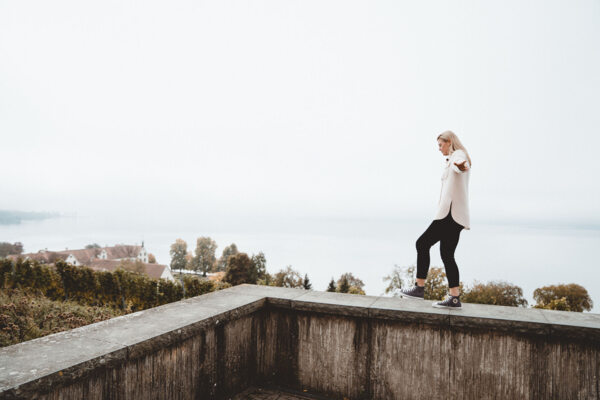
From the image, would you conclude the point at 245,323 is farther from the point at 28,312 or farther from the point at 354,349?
the point at 28,312

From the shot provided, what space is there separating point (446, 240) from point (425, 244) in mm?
212

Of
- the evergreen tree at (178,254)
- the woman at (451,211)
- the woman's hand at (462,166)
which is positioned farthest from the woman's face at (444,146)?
the evergreen tree at (178,254)

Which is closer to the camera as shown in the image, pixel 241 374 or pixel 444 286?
pixel 241 374

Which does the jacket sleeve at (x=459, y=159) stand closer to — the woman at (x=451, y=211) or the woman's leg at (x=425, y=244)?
the woman at (x=451, y=211)

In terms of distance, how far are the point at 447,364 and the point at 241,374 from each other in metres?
1.84

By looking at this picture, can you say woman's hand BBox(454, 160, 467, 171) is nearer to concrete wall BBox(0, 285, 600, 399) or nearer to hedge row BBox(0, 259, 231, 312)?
concrete wall BBox(0, 285, 600, 399)

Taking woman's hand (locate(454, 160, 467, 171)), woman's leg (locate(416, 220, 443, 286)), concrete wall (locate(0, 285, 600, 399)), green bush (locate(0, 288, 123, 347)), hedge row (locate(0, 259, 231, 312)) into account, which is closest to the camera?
concrete wall (locate(0, 285, 600, 399))

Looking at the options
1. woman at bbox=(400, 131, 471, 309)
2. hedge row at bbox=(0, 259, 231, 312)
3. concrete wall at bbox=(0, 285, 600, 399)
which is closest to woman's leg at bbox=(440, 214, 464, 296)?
woman at bbox=(400, 131, 471, 309)

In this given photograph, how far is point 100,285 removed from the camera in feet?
34.8

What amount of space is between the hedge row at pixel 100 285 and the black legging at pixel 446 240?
20.9 ft

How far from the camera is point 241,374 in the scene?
3.29 m

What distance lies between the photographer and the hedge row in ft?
30.6

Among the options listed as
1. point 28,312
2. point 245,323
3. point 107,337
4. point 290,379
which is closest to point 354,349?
point 290,379

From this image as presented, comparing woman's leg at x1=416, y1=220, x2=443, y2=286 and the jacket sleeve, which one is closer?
the jacket sleeve
